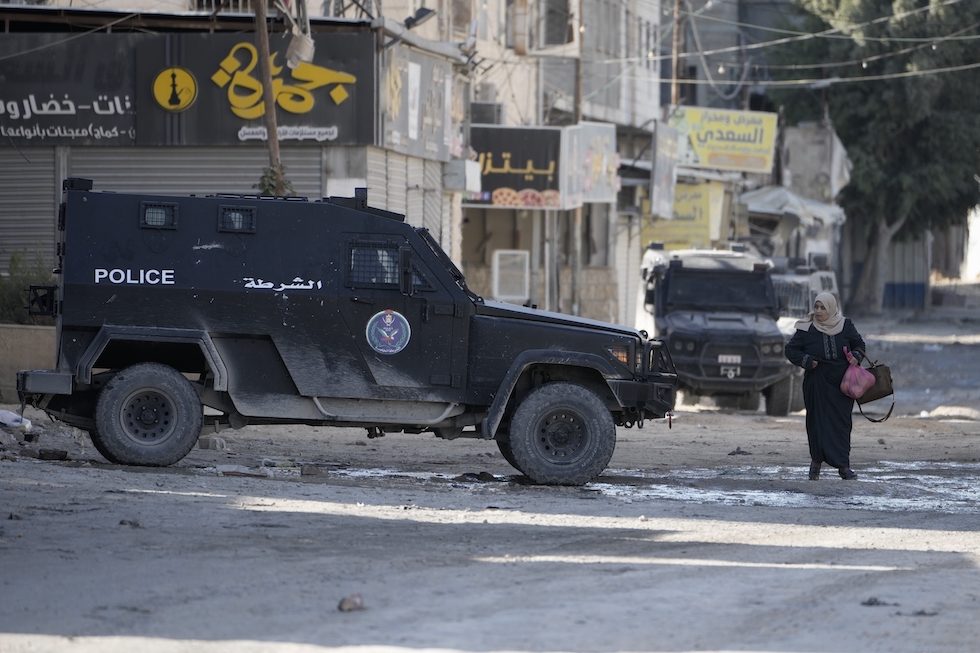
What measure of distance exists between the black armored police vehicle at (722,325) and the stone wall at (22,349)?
8425 mm

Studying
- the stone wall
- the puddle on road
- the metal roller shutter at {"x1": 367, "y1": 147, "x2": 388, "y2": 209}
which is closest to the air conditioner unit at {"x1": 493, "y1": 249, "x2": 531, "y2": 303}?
the metal roller shutter at {"x1": 367, "y1": 147, "x2": 388, "y2": 209}

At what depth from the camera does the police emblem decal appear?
10.8 m

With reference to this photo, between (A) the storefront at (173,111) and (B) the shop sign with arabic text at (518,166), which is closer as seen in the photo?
(A) the storefront at (173,111)

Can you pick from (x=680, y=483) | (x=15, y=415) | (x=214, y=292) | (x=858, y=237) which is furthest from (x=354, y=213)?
(x=858, y=237)

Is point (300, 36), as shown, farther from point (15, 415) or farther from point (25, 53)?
point (15, 415)

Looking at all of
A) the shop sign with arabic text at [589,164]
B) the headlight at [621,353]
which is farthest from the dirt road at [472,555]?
the shop sign with arabic text at [589,164]

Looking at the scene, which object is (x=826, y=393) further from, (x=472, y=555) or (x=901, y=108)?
(x=901, y=108)

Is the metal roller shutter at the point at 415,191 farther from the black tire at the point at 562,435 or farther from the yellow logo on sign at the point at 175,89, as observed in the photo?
the black tire at the point at 562,435

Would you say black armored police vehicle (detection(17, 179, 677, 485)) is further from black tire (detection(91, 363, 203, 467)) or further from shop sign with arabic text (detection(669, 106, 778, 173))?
shop sign with arabic text (detection(669, 106, 778, 173))

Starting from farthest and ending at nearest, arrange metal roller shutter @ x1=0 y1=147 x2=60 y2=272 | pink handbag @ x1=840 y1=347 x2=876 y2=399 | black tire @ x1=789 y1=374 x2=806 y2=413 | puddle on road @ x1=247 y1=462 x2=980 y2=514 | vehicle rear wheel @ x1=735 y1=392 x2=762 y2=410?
vehicle rear wheel @ x1=735 y1=392 x2=762 y2=410 → black tire @ x1=789 y1=374 x2=806 y2=413 → metal roller shutter @ x1=0 y1=147 x2=60 y2=272 → pink handbag @ x1=840 y1=347 x2=876 y2=399 → puddle on road @ x1=247 y1=462 x2=980 y2=514

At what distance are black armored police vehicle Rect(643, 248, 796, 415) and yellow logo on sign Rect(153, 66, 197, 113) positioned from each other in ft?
23.4

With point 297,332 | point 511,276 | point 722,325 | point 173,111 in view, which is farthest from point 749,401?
point 297,332

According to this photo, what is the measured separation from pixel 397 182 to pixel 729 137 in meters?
20.8

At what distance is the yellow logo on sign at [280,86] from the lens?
1969 centimetres
